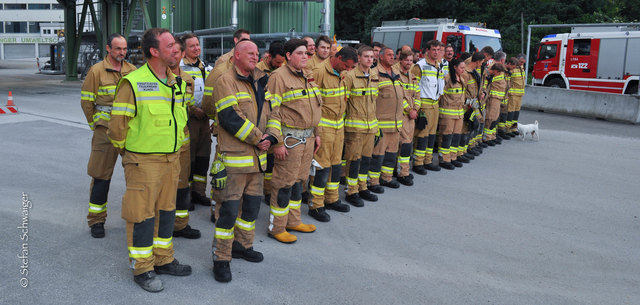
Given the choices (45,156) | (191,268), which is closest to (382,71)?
(191,268)

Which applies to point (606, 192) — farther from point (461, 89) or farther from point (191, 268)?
point (191, 268)

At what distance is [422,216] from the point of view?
5.98m

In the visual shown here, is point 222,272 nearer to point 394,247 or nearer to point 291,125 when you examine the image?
point 291,125

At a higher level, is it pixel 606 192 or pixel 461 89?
pixel 461 89

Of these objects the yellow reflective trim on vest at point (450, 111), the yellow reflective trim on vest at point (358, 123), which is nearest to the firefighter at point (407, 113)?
the yellow reflective trim on vest at point (450, 111)

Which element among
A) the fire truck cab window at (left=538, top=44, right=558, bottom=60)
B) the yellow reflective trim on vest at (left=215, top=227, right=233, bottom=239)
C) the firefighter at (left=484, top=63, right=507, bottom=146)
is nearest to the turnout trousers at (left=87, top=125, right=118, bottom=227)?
the yellow reflective trim on vest at (left=215, top=227, right=233, bottom=239)

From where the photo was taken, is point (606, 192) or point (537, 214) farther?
point (606, 192)

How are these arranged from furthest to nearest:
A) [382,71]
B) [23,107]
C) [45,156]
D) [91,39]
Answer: [91,39] < [23,107] < [45,156] < [382,71]

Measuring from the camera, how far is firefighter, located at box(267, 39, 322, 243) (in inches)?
188

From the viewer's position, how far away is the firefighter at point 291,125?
188 inches

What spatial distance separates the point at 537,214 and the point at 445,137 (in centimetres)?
258

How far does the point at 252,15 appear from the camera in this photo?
1056 inches

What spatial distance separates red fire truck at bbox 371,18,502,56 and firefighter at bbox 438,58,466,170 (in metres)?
7.24

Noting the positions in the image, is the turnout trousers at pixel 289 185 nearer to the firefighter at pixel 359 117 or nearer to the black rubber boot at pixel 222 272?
the black rubber boot at pixel 222 272
